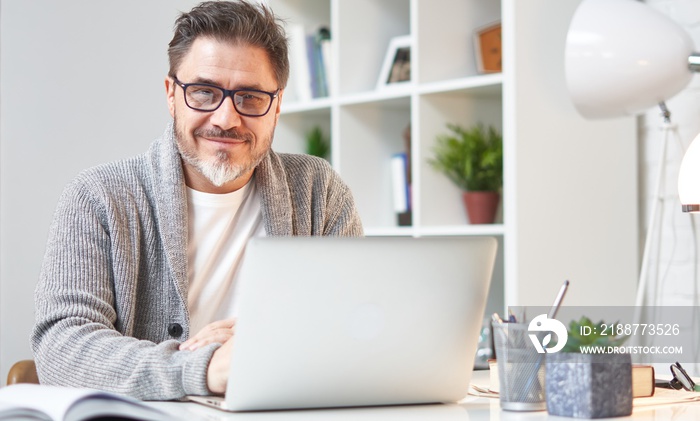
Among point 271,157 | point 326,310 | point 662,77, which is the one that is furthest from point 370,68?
point 326,310

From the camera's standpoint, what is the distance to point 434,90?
8.53ft

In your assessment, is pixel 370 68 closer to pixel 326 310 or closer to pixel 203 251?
pixel 203 251

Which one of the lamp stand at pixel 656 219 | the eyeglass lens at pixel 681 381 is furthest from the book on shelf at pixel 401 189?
the eyeglass lens at pixel 681 381

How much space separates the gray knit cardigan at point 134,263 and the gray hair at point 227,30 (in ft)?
0.58

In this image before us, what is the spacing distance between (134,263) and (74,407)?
0.71 m

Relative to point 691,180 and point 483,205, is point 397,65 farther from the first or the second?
point 691,180

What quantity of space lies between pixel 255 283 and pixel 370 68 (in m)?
2.05

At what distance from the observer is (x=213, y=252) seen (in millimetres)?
1775

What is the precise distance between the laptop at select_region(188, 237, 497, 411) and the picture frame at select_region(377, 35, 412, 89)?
1821 millimetres

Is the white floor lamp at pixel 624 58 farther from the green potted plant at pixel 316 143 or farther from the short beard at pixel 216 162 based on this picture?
the green potted plant at pixel 316 143

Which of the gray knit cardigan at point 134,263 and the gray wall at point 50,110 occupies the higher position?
the gray wall at point 50,110

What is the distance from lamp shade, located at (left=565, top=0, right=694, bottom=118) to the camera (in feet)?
5.67

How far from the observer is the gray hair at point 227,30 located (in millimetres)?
1778

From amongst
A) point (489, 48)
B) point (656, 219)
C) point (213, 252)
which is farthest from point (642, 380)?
point (489, 48)
